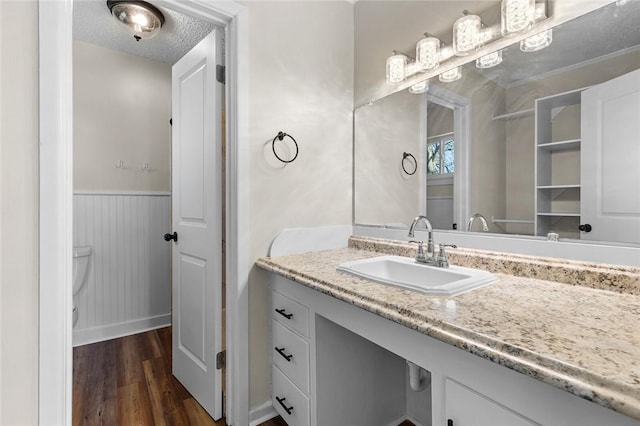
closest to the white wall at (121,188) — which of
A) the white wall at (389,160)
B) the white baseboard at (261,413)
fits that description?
the white baseboard at (261,413)

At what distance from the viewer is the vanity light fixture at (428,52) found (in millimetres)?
1544

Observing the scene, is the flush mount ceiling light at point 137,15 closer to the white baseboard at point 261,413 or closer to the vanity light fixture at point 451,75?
the vanity light fixture at point 451,75

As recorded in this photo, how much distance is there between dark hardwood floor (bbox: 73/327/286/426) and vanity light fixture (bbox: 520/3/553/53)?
2052mm

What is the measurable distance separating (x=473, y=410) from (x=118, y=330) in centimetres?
282

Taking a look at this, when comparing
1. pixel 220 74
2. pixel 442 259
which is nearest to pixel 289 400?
pixel 442 259

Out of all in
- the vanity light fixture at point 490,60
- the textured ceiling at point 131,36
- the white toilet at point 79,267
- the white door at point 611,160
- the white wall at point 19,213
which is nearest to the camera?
the white wall at point 19,213

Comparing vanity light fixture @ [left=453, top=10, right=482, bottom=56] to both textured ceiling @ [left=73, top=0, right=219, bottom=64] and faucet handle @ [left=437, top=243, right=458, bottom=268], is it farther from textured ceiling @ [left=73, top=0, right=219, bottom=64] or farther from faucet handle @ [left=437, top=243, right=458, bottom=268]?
textured ceiling @ [left=73, top=0, right=219, bottom=64]

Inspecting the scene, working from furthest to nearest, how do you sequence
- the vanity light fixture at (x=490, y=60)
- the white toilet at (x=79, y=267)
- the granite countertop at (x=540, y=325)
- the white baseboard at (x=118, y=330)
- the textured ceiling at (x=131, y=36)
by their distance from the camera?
the white baseboard at (x=118, y=330) < the white toilet at (x=79, y=267) < the textured ceiling at (x=131, y=36) < the vanity light fixture at (x=490, y=60) < the granite countertop at (x=540, y=325)

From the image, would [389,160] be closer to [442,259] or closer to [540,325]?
[442,259]

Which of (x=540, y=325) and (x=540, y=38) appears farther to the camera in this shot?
(x=540, y=38)

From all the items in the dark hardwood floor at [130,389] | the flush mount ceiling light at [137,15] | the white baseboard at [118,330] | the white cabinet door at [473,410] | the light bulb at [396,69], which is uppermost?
the flush mount ceiling light at [137,15]

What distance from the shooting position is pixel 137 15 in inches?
81.2

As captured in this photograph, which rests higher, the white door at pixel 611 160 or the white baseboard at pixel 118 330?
the white door at pixel 611 160

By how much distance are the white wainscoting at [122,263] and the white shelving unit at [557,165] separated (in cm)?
280
